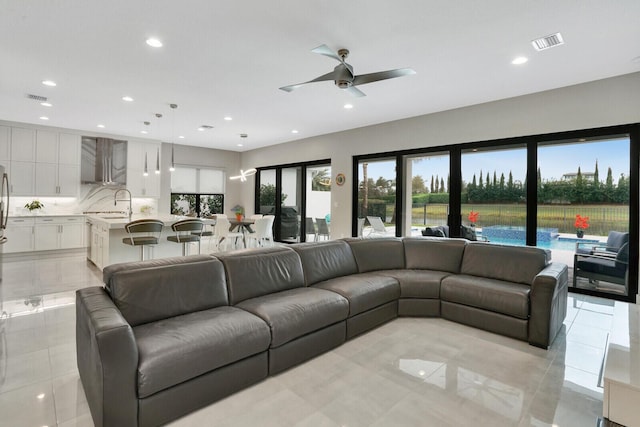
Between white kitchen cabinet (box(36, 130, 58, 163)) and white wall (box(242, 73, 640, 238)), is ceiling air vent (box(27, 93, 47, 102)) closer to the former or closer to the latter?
white kitchen cabinet (box(36, 130, 58, 163))

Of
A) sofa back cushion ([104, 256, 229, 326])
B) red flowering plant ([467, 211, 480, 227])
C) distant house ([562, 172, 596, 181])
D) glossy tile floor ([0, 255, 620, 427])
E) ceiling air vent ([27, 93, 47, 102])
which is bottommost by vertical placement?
glossy tile floor ([0, 255, 620, 427])

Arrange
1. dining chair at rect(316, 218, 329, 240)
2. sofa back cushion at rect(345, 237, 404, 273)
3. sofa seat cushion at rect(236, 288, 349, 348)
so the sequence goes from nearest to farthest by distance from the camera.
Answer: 1. sofa seat cushion at rect(236, 288, 349, 348)
2. sofa back cushion at rect(345, 237, 404, 273)
3. dining chair at rect(316, 218, 329, 240)

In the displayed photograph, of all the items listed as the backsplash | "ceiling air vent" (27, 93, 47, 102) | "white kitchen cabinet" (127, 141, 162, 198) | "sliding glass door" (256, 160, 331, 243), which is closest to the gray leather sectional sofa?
"sliding glass door" (256, 160, 331, 243)

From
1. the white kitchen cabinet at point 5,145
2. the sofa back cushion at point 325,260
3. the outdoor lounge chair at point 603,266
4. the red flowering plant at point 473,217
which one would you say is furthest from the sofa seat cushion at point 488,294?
the white kitchen cabinet at point 5,145

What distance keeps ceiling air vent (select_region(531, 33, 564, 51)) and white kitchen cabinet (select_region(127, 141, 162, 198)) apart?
849cm

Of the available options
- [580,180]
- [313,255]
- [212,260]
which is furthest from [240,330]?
[580,180]

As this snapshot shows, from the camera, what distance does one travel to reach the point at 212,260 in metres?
2.77

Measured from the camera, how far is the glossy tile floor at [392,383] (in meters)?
1.97

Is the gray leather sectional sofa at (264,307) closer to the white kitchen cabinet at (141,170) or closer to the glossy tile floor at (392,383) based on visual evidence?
the glossy tile floor at (392,383)

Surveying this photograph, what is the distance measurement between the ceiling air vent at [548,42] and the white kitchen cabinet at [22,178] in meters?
9.46

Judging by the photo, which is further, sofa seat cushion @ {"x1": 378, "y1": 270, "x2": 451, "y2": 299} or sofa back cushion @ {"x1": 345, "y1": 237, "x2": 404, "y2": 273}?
sofa back cushion @ {"x1": 345, "y1": 237, "x2": 404, "y2": 273}

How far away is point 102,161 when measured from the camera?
8102mm

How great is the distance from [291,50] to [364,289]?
269 centimetres

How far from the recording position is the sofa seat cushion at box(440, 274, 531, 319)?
122 inches
